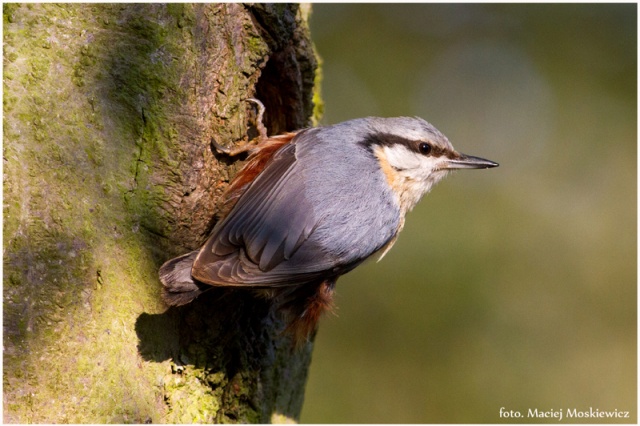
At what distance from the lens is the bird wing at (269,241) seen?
2.28 m

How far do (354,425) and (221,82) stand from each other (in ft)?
10.6

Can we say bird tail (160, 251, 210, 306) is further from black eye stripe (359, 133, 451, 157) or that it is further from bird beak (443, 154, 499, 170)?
bird beak (443, 154, 499, 170)

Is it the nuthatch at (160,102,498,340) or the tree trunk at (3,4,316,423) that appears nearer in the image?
the tree trunk at (3,4,316,423)

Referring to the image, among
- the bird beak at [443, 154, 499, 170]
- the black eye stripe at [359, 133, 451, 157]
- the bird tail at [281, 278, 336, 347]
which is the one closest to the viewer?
the bird tail at [281, 278, 336, 347]

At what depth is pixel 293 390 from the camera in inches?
126

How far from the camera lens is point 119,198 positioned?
217cm

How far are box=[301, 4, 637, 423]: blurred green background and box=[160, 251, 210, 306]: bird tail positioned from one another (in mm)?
3124

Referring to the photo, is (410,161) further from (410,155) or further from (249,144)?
(249,144)

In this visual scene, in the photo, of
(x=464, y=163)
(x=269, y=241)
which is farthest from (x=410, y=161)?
(x=269, y=241)

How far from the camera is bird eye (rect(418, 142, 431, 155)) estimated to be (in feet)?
9.38

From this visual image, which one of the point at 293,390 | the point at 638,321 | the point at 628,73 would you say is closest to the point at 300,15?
the point at 293,390

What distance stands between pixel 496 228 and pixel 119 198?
15.2 ft

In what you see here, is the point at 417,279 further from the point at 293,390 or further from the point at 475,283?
the point at 293,390

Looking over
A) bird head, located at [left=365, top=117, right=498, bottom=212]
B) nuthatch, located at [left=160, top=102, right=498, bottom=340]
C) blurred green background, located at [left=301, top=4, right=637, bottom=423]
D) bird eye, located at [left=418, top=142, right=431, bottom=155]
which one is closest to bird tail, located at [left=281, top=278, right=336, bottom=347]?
nuthatch, located at [left=160, top=102, right=498, bottom=340]
